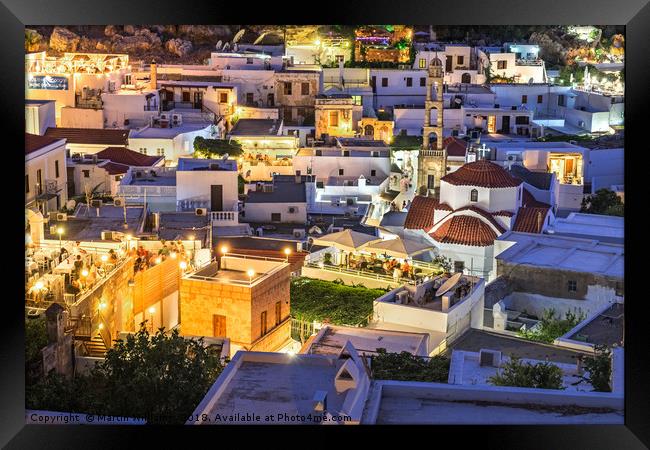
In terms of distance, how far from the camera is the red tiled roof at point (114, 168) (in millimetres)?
11289

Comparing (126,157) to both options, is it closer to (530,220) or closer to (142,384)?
(530,220)

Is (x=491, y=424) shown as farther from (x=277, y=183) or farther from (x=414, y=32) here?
(x=414, y=32)

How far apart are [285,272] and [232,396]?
305 cm

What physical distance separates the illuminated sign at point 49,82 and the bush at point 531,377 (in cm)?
947

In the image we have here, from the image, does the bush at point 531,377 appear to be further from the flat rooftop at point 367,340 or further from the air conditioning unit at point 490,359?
the flat rooftop at point 367,340

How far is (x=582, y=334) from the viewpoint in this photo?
727 centimetres

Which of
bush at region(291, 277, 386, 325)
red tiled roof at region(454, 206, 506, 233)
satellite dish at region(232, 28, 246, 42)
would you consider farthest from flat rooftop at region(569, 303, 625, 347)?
satellite dish at region(232, 28, 246, 42)

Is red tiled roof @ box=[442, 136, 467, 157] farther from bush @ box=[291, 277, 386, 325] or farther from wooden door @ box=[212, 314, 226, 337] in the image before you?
wooden door @ box=[212, 314, 226, 337]

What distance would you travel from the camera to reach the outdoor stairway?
6.37 meters

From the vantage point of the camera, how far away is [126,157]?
11.9m

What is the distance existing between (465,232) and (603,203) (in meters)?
2.07

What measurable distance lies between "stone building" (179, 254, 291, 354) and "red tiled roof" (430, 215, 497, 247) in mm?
3170

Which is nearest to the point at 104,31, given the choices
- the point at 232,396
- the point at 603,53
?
the point at 603,53
